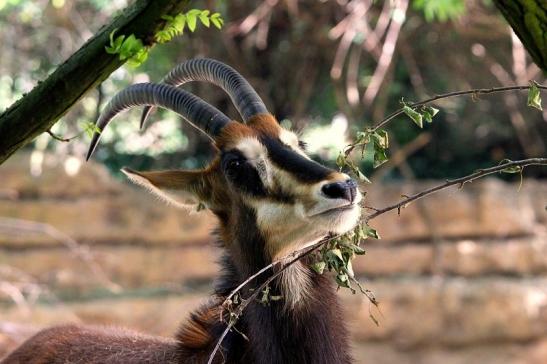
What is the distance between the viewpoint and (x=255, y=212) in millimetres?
3768

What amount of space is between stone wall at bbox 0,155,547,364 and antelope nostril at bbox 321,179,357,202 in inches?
233

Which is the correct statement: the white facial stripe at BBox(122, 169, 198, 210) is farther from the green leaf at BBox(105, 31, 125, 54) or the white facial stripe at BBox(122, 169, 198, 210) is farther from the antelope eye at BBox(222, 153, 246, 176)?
the green leaf at BBox(105, 31, 125, 54)

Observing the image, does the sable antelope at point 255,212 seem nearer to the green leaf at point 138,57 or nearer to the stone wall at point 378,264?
the green leaf at point 138,57

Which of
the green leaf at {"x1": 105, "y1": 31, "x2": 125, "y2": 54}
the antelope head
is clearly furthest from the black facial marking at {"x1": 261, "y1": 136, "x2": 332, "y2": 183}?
the green leaf at {"x1": 105, "y1": 31, "x2": 125, "y2": 54}

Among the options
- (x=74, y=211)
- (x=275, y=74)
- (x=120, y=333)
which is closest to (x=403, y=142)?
(x=275, y=74)

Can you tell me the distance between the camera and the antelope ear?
407 cm

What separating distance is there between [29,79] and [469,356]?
658 centimetres

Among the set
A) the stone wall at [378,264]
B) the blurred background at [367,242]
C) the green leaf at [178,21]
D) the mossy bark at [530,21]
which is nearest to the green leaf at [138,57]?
the green leaf at [178,21]

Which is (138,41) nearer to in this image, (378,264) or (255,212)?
(255,212)

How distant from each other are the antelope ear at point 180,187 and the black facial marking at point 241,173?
25 centimetres

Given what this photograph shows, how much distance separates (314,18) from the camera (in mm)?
10383

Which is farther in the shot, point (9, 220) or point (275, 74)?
point (275, 74)

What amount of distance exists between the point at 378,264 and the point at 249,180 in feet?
20.0

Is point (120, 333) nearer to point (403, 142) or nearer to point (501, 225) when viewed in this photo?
point (501, 225)
